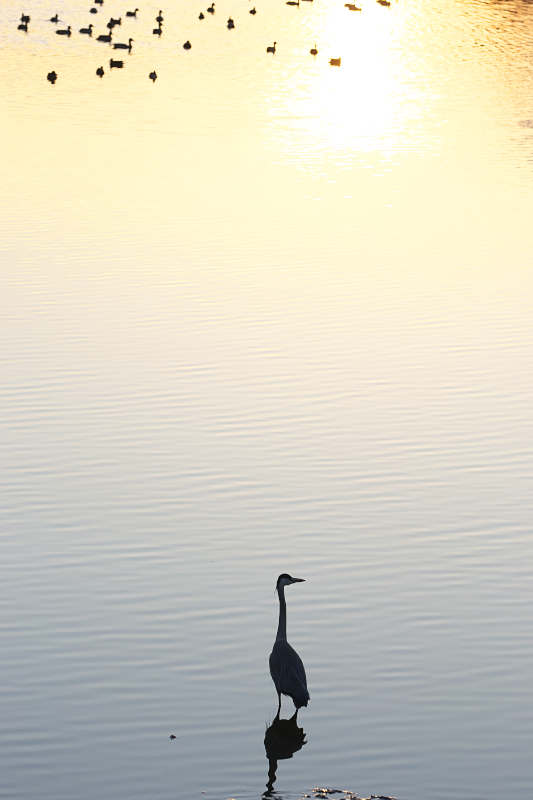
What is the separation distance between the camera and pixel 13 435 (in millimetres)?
17141

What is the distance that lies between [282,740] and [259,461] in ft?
21.1

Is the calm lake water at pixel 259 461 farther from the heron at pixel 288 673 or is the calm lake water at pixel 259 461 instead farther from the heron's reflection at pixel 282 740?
the heron at pixel 288 673

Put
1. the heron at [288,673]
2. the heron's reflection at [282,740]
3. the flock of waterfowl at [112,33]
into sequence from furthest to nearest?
the flock of waterfowl at [112,33]
the heron at [288,673]
the heron's reflection at [282,740]

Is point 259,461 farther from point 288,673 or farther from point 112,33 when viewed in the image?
point 112,33

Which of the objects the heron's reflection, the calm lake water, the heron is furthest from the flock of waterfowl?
the heron's reflection

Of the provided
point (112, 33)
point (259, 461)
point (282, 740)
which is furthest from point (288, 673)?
point (112, 33)

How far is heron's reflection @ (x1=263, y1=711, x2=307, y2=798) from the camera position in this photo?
393 inches

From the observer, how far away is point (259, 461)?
16.3 m

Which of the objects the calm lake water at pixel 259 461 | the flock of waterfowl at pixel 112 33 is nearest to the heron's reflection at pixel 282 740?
the calm lake water at pixel 259 461

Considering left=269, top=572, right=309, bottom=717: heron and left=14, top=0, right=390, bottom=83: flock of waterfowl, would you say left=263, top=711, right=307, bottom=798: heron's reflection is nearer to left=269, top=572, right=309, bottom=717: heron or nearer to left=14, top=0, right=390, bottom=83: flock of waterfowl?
left=269, top=572, right=309, bottom=717: heron

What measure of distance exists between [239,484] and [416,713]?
18.1ft

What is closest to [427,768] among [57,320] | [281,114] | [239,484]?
[239,484]

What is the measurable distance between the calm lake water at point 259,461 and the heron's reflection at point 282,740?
110 millimetres

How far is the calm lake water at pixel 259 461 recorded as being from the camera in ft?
33.9
